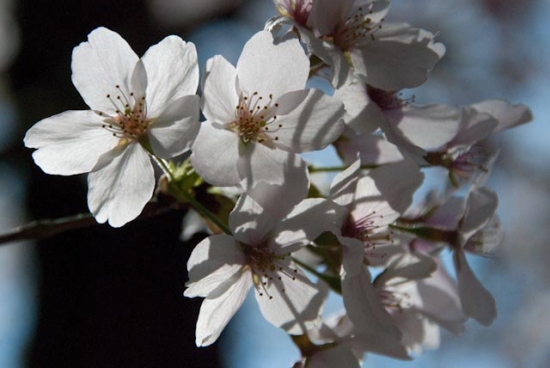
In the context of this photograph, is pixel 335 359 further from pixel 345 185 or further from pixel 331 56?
pixel 331 56

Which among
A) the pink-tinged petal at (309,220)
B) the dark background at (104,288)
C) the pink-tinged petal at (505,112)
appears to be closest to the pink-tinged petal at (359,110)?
the pink-tinged petal at (309,220)

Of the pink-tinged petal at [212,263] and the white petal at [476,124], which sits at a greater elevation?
the pink-tinged petal at [212,263]

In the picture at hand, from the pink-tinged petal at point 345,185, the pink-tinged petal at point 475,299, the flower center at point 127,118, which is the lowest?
the pink-tinged petal at point 475,299

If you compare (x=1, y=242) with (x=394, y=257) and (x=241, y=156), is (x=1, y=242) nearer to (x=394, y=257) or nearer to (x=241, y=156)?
(x=241, y=156)

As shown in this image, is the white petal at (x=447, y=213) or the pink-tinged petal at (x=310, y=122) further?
the white petal at (x=447, y=213)

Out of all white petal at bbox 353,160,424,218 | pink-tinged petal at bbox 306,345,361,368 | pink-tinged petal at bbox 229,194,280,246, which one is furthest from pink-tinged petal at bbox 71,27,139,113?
pink-tinged petal at bbox 306,345,361,368

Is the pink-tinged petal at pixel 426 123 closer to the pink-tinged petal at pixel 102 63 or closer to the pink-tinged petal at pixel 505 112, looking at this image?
the pink-tinged petal at pixel 505 112
